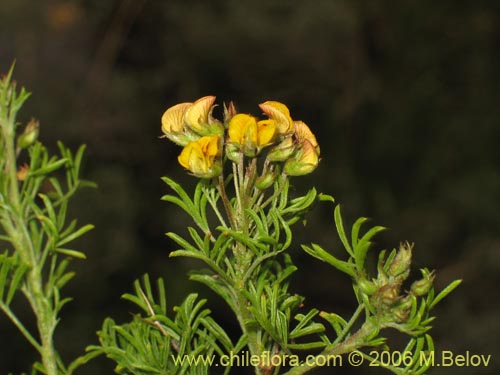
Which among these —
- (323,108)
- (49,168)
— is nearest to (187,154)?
(49,168)

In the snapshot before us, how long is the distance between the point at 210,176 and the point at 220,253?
0.08 metres

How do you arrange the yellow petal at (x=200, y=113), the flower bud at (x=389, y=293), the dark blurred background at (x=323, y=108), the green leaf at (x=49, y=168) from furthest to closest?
1. the dark blurred background at (x=323, y=108)
2. the green leaf at (x=49, y=168)
3. the yellow petal at (x=200, y=113)
4. the flower bud at (x=389, y=293)

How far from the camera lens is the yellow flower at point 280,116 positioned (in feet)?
2.39

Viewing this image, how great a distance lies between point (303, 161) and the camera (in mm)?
740

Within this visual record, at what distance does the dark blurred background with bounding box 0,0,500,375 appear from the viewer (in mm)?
3305

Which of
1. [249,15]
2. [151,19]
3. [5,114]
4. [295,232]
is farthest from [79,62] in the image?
[5,114]

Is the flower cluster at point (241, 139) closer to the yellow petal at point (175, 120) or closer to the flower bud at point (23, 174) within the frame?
the yellow petal at point (175, 120)

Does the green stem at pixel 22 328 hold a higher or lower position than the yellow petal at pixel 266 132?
lower

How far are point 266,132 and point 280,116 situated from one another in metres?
0.02

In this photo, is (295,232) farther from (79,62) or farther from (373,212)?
(79,62)

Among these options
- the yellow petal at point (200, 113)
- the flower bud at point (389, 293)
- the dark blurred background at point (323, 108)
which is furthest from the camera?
the dark blurred background at point (323, 108)

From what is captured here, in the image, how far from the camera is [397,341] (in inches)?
126

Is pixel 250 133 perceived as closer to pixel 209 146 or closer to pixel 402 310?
pixel 209 146

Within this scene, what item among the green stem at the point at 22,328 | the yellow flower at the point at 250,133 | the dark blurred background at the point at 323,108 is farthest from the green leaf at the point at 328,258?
the dark blurred background at the point at 323,108
